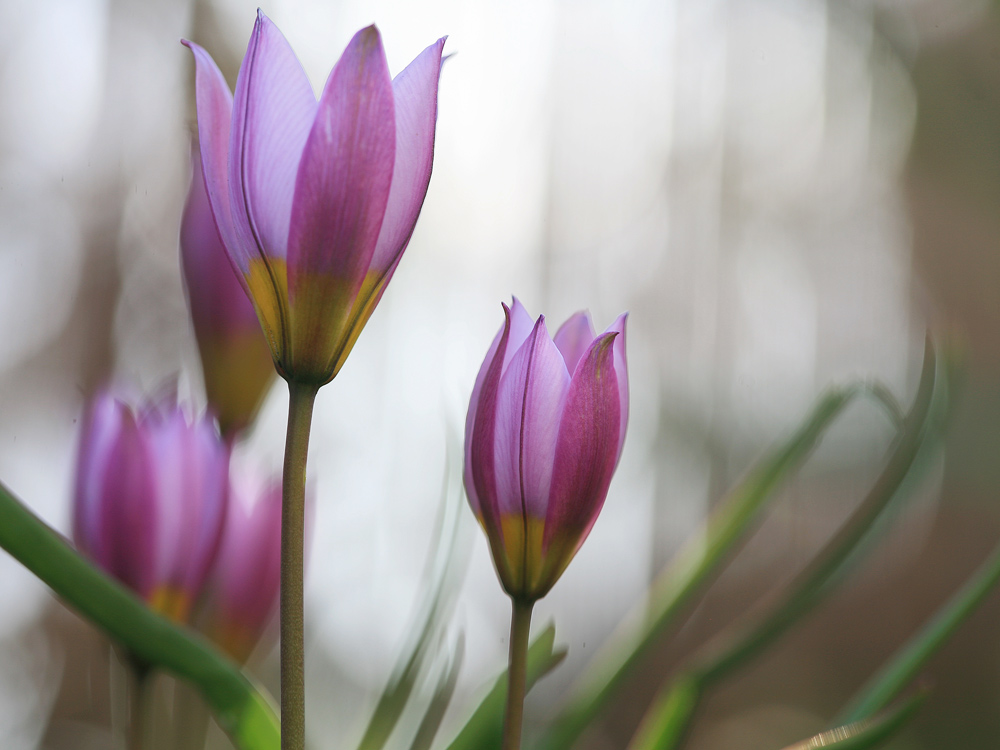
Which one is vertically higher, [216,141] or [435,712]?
[216,141]

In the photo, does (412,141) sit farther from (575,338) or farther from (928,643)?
(928,643)

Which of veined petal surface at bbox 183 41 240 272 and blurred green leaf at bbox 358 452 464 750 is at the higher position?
veined petal surface at bbox 183 41 240 272

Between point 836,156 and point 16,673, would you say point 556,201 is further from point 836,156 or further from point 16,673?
point 16,673

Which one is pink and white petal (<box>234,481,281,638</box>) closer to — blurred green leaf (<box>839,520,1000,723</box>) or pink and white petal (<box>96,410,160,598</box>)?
pink and white petal (<box>96,410,160,598</box>)

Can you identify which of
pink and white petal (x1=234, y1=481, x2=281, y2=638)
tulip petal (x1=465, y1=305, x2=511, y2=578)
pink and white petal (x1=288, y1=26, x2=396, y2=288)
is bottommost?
pink and white petal (x1=234, y1=481, x2=281, y2=638)

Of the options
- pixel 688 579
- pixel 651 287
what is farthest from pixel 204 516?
pixel 651 287

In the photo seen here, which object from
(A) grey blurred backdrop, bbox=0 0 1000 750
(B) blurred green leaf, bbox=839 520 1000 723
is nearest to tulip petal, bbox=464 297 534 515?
(B) blurred green leaf, bbox=839 520 1000 723

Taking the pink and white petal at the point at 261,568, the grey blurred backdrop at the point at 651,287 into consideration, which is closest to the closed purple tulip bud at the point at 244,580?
the pink and white petal at the point at 261,568
